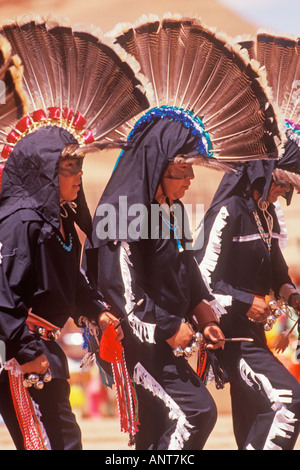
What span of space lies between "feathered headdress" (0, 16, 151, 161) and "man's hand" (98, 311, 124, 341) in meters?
0.98

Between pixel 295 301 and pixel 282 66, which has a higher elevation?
pixel 282 66

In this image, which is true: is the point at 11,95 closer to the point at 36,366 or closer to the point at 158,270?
the point at 158,270

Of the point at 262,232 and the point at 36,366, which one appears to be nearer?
the point at 36,366

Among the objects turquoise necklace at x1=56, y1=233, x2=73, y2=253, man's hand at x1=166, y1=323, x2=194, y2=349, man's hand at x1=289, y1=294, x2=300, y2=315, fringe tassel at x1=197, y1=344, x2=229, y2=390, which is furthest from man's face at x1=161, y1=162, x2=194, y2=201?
man's hand at x1=289, y1=294, x2=300, y2=315

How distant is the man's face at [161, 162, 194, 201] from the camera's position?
566 centimetres

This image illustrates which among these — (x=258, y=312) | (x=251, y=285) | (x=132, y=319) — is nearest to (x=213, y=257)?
(x=251, y=285)

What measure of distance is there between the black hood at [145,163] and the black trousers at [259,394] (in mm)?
1139

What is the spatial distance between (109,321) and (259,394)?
1.17m

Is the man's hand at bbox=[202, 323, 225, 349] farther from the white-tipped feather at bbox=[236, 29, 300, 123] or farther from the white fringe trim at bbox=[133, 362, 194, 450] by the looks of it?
the white-tipped feather at bbox=[236, 29, 300, 123]

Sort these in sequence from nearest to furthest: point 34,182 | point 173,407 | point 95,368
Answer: point 34,182 → point 173,407 → point 95,368

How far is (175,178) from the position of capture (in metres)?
5.67

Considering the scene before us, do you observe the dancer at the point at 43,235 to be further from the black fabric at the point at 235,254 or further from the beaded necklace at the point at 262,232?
the beaded necklace at the point at 262,232

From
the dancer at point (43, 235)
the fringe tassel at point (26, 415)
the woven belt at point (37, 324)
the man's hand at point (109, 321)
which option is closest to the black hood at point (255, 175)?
the dancer at point (43, 235)

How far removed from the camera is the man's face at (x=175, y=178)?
18.6 ft
